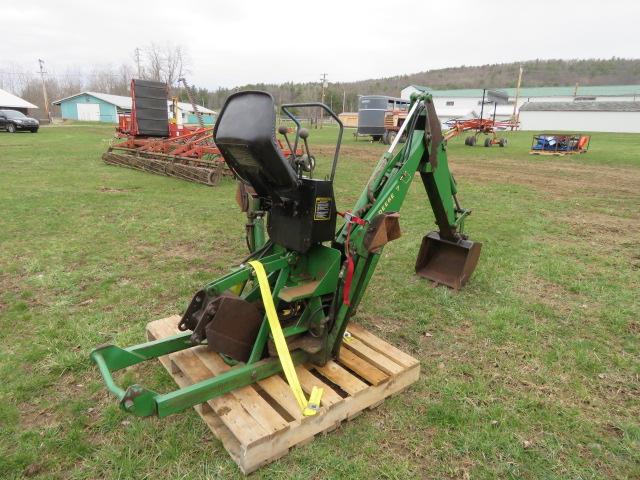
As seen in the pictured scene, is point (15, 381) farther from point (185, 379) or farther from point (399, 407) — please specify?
point (399, 407)

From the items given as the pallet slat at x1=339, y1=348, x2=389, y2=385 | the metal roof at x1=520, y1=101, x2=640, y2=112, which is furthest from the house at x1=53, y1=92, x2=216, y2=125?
the pallet slat at x1=339, y1=348, x2=389, y2=385

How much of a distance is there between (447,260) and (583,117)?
182 feet

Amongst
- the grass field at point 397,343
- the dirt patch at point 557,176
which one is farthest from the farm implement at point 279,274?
the dirt patch at point 557,176

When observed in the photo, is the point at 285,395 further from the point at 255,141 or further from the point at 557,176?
the point at 557,176

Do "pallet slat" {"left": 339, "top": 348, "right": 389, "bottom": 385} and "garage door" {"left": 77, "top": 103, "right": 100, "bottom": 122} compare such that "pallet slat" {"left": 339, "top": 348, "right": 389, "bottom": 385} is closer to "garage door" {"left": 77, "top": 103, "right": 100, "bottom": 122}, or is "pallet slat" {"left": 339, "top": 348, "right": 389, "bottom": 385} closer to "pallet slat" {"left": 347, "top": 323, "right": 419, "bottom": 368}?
"pallet slat" {"left": 347, "top": 323, "right": 419, "bottom": 368}

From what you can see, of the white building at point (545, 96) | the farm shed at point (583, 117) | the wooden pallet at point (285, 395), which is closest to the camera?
the wooden pallet at point (285, 395)

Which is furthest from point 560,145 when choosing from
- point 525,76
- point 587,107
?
point 525,76

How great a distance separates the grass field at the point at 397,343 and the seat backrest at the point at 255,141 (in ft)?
5.29

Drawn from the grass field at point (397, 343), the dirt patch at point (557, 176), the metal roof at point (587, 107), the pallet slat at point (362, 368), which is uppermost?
the metal roof at point (587, 107)

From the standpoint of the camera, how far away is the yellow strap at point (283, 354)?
262 centimetres

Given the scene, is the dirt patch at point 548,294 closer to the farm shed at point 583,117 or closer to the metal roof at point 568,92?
the farm shed at point 583,117

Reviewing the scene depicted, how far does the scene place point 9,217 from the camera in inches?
281

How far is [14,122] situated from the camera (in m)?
25.6

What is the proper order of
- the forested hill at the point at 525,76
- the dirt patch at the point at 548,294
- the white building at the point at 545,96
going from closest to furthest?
the dirt patch at the point at 548,294
the white building at the point at 545,96
the forested hill at the point at 525,76
